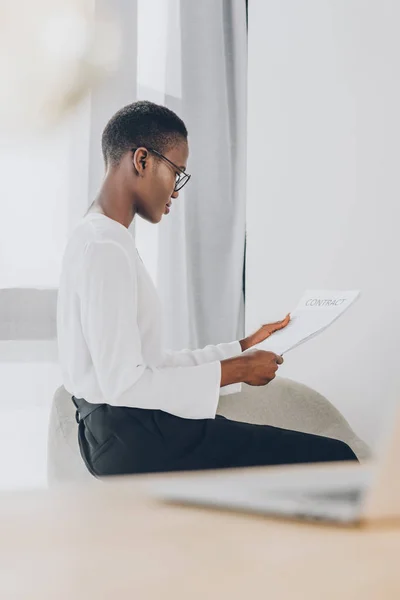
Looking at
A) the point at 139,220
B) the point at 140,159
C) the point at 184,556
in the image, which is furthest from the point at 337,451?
the point at 184,556

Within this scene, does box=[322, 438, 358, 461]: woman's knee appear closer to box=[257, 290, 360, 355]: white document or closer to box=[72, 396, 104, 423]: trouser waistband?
box=[257, 290, 360, 355]: white document

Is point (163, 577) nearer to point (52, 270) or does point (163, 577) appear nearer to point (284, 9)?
point (52, 270)

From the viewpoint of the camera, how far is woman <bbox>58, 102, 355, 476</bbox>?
1354 mm

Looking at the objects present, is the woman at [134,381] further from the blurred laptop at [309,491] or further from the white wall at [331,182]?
the blurred laptop at [309,491]

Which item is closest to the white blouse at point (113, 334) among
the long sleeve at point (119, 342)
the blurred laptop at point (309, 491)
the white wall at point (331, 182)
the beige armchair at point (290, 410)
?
the long sleeve at point (119, 342)

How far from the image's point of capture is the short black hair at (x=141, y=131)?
5.63 feet

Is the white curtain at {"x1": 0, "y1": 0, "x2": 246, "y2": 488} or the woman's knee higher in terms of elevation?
the white curtain at {"x1": 0, "y1": 0, "x2": 246, "y2": 488}

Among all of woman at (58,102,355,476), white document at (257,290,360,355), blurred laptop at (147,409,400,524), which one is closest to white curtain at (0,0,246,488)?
woman at (58,102,355,476)

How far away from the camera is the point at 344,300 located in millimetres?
1503

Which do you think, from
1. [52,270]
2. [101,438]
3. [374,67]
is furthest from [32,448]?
[374,67]

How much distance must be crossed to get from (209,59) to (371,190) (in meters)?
0.79

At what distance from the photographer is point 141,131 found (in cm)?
173

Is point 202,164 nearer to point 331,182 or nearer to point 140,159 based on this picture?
point 331,182

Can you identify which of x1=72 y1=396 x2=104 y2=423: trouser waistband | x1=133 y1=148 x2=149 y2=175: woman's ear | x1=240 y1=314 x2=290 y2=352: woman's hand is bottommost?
x1=72 y1=396 x2=104 y2=423: trouser waistband
